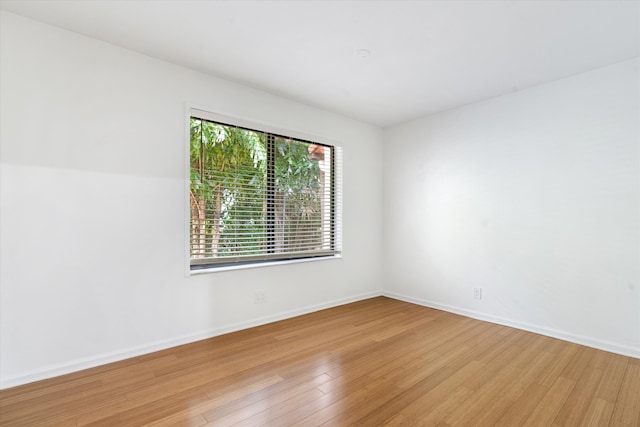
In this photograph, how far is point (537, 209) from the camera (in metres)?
3.13

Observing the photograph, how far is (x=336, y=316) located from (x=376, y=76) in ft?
8.50

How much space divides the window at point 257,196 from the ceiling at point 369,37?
0.63 meters

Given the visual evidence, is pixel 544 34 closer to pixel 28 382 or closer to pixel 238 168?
pixel 238 168

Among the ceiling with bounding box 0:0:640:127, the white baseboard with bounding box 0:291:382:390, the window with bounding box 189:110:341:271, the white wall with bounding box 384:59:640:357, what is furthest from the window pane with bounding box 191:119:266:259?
the white wall with bounding box 384:59:640:357

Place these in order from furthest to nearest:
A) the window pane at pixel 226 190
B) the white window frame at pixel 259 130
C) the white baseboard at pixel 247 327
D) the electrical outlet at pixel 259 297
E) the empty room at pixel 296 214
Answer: the electrical outlet at pixel 259 297, the window pane at pixel 226 190, the white window frame at pixel 259 130, the white baseboard at pixel 247 327, the empty room at pixel 296 214

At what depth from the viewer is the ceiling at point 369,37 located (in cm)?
205

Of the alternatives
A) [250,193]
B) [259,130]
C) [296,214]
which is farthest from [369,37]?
[296,214]

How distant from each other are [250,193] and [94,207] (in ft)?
4.47

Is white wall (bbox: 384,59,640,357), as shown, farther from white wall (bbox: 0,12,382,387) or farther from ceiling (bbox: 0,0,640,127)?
white wall (bbox: 0,12,382,387)

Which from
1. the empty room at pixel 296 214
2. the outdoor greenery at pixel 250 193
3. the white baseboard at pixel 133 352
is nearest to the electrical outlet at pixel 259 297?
the empty room at pixel 296 214

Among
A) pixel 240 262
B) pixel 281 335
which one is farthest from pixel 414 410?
pixel 240 262

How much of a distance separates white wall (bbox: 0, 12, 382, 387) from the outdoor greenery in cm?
20

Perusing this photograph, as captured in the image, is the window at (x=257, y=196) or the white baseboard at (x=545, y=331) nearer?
the white baseboard at (x=545, y=331)

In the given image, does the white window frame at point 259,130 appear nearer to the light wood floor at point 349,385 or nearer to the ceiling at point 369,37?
the ceiling at point 369,37
